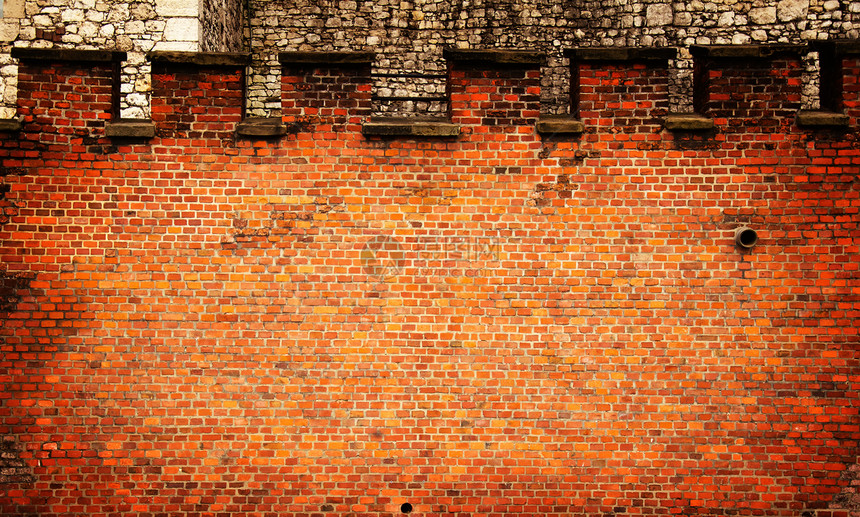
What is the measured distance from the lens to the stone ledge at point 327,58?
423 cm

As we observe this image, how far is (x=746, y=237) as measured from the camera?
4.30 metres

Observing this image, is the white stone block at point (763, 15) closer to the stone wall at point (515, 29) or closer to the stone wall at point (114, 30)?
the stone wall at point (515, 29)

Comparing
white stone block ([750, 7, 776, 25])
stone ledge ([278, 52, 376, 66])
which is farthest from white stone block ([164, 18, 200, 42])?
white stone block ([750, 7, 776, 25])

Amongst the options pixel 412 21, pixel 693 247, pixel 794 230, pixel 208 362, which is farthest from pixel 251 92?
pixel 794 230

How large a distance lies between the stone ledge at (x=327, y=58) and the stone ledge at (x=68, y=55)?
135 centimetres

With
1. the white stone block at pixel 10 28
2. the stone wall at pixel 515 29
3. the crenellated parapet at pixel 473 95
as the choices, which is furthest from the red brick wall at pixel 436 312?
the stone wall at pixel 515 29

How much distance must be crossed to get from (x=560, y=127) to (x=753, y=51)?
166 cm

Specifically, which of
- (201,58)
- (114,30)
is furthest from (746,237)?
(114,30)

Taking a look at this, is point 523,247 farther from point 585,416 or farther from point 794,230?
point 794,230

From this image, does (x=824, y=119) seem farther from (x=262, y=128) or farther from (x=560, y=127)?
(x=262, y=128)

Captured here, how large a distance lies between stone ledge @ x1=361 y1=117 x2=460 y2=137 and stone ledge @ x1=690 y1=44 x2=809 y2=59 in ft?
6.85

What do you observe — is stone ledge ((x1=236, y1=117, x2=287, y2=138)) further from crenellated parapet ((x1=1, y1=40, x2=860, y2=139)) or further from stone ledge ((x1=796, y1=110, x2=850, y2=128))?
stone ledge ((x1=796, y1=110, x2=850, y2=128))

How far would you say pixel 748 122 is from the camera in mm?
4344

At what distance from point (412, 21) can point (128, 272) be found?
6185mm
